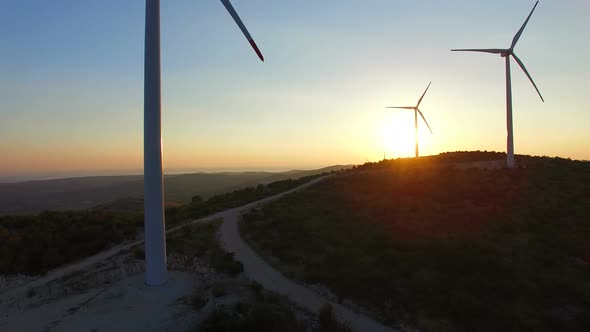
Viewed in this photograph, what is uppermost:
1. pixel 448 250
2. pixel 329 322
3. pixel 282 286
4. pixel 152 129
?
pixel 152 129

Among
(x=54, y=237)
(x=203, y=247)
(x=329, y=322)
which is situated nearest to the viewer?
(x=329, y=322)

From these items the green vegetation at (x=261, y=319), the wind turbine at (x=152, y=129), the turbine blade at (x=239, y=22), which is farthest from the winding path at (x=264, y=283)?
the turbine blade at (x=239, y=22)

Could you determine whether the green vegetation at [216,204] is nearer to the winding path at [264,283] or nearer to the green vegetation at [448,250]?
the green vegetation at [448,250]

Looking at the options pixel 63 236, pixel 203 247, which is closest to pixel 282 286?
pixel 203 247

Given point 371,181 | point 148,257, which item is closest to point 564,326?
point 148,257

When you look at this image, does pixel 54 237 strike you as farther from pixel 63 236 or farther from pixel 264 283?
pixel 264 283

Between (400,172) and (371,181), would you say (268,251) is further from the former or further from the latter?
(400,172)

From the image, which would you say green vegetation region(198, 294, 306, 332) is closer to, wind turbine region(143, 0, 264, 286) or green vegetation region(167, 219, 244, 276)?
wind turbine region(143, 0, 264, 286)
